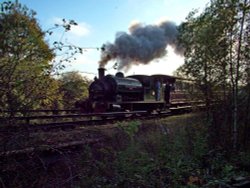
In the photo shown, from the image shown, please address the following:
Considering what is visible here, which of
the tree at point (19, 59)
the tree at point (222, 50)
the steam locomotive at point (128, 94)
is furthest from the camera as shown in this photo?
the steam locomotive at point (128, 94)

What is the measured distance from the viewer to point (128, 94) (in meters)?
16.6

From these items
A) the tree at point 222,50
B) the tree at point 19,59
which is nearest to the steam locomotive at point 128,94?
the tree at point 222,50

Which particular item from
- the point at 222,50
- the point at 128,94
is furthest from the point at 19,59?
the point at 128,94

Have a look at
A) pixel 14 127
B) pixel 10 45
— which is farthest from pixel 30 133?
pixel 10 45

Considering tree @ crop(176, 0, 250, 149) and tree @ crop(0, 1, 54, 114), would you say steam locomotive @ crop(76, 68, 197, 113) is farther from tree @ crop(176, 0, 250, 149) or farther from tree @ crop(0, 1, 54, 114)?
tree @ crop(0, 1, 54, 114)

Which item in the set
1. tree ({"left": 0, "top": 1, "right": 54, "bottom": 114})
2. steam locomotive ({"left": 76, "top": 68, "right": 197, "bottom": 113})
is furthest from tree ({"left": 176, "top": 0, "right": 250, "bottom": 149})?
tree ({"left": 0, "top": 1, "right": 54, "bottom": 114})

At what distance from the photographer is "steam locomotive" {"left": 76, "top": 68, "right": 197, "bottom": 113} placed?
15.3 m

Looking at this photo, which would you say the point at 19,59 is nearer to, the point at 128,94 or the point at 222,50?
the point at 222,50

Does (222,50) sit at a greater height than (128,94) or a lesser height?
greater

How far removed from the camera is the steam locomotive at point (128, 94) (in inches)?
601

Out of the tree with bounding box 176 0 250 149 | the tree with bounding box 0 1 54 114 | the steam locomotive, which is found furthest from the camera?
the steam locomotive

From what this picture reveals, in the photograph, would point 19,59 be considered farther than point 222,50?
No

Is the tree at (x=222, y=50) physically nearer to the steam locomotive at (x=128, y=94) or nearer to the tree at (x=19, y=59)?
the steam locomotive at (x=128, y=94)

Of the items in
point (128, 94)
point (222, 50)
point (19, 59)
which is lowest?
point (128, 94)
